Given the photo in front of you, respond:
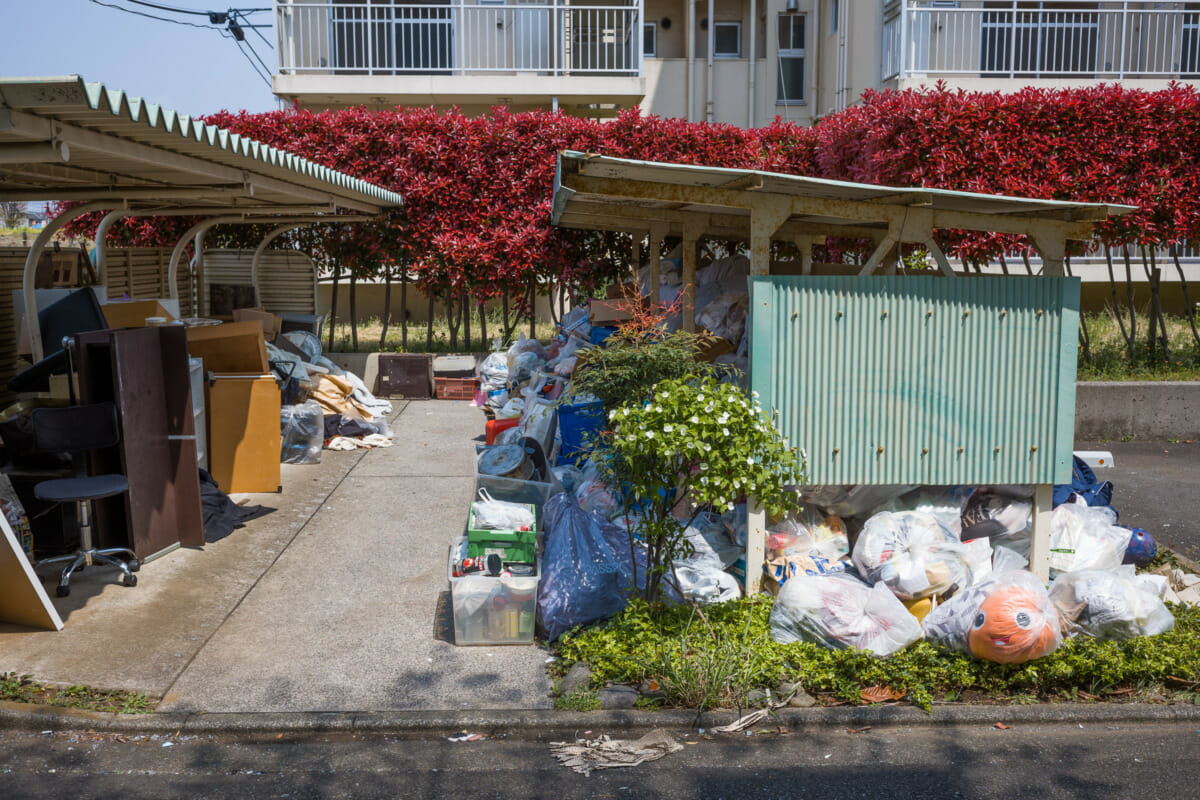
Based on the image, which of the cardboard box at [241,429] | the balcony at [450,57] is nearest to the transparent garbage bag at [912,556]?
the cardboard box at [241,429]

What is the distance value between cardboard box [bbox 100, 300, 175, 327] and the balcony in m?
9.54

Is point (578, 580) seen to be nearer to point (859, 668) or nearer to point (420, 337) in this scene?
point (859, 668)

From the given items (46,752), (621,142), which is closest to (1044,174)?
(621,142)

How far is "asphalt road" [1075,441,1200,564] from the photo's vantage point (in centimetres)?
727

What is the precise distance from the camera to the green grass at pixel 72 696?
4.41m

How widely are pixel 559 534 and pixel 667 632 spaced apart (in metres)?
0.94

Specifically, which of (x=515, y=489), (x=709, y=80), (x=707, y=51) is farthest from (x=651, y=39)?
(x=515, y=489)

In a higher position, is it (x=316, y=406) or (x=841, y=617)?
(x=316, y=406)

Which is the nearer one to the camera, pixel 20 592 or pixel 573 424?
pixel 20 592

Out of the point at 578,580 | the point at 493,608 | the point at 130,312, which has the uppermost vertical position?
the point at 130,312

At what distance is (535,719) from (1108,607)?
2.87 meters

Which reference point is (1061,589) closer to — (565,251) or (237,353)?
(237,353)

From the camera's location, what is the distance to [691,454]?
4.75 m

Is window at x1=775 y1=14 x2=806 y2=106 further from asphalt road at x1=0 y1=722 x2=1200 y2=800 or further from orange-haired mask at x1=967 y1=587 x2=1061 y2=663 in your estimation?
asphalt road at x1=0 y1=722 x2=1200 y2=800
